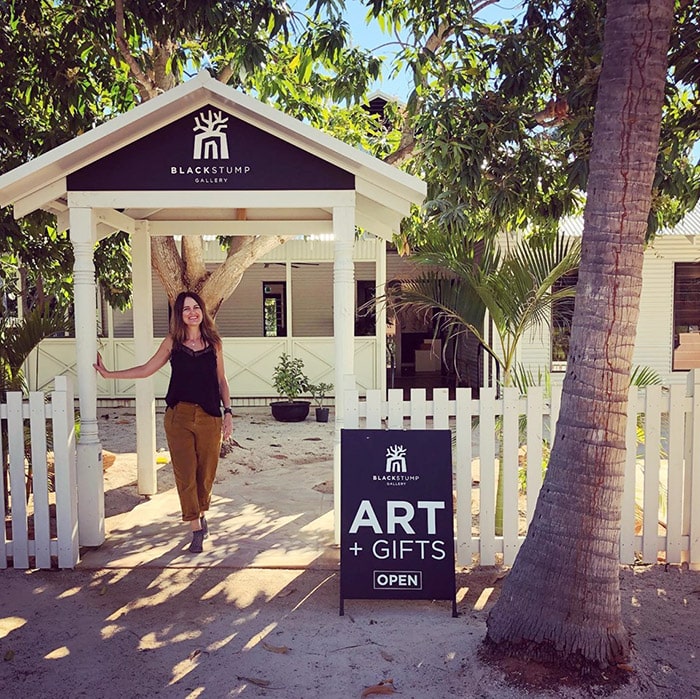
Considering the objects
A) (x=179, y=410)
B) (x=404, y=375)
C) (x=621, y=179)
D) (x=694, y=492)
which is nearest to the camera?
(x=621, y=179)

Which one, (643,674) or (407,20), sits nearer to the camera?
(643,674)

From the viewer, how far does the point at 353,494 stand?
3936 mm

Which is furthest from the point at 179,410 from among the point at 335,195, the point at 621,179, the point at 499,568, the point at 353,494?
the point at 621,179

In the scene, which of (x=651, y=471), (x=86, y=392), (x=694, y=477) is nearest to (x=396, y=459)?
(x=651, y=471)

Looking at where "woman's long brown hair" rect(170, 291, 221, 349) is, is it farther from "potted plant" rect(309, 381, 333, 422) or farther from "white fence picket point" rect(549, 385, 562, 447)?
"potted plant" rect(309, 381, 333, 422)

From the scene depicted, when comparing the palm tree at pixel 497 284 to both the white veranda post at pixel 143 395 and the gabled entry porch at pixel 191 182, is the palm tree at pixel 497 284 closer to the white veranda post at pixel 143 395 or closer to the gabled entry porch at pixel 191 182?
the gabled entry porch at pixel 191 182

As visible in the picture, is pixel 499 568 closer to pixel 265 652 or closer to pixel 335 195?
pixel 265 652

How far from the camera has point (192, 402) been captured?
4.83 m

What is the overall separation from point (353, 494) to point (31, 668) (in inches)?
73.5

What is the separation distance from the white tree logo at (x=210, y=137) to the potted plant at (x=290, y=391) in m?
7.02

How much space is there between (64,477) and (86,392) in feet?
2.16

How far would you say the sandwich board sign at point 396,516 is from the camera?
153 inches

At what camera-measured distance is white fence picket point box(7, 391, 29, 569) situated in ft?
14.8

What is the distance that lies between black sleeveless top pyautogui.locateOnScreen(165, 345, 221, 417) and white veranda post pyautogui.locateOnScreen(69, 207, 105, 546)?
0.61 meters
